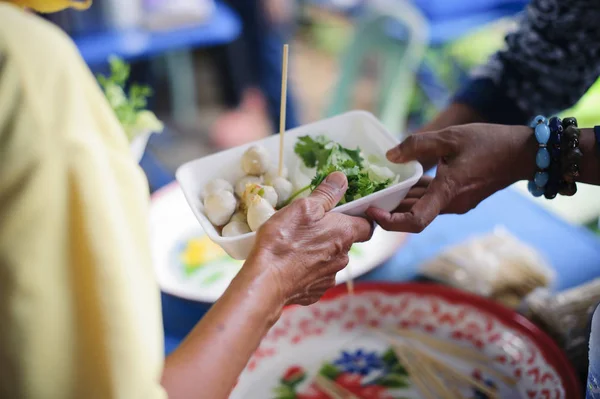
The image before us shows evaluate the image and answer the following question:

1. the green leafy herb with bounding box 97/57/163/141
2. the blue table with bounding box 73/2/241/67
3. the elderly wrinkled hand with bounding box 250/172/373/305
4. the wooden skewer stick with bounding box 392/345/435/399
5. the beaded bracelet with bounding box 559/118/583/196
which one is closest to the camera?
the elderly wrinkled hand with bounding box 250/172/373/305

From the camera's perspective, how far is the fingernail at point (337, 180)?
931mm

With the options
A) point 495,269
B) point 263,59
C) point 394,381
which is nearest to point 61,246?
point 394,381

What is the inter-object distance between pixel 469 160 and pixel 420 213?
6.7 inches

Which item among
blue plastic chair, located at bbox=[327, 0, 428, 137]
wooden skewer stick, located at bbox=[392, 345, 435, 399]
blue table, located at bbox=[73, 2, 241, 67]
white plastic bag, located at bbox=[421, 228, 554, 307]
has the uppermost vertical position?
blue plastic chair, located at bbox=[327, 0, 428, 137]

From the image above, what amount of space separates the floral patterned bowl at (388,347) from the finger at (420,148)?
14.6 inches

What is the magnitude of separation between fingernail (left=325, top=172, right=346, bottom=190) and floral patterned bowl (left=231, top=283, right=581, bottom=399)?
0.47 m

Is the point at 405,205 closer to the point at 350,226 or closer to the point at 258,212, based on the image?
the point at 350,226

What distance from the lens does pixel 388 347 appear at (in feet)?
4.20

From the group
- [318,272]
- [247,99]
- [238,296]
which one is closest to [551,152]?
[318,272]

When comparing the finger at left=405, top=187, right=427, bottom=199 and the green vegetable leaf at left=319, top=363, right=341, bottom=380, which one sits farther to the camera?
the green vegetable leaf at left=319, top=363, right=341, bottom=380

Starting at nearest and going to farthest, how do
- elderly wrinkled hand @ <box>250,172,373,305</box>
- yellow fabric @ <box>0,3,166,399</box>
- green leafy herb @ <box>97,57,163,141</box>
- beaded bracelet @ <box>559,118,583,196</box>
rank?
yellow fabric @ <box>0,3,166,399</box>
elderly wrinkled hand @ <box>250,172,373,305</box>
beaded bracelet @ <box>559,118,583,196</box>
green leafy herb @ <box>97,57,163,141</box>

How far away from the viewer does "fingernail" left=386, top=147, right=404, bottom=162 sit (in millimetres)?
1042

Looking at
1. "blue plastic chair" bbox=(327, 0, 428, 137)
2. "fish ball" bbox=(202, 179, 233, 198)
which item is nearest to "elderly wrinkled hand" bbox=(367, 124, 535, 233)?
"fish ball" bbox=(202, 179, 233, 198)

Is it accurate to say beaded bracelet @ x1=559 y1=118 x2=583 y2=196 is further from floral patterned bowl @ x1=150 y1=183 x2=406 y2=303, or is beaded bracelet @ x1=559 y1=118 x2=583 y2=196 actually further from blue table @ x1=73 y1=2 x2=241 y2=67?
blue table @ x1=73 y1=2 x2=241 y2=67
